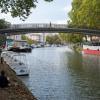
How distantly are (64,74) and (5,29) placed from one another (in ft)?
122

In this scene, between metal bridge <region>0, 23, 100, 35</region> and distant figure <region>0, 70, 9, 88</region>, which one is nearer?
distant figure <region>0, 70, 9, 88</region>

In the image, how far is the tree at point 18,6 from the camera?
95.6 feet

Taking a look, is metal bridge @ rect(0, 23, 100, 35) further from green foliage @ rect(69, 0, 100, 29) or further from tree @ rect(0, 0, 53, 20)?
tree @ rect(0, 0, 53, 20)

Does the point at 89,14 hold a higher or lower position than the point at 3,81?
higher

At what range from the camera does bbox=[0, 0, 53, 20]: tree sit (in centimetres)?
2914

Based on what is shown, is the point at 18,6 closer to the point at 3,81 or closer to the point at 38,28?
the point at 3,81

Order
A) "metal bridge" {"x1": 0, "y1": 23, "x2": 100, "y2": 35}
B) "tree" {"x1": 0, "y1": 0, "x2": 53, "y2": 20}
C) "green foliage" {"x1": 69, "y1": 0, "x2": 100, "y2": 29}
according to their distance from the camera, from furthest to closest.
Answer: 1. "green foliage" {"x1": 69, "y1": 0, "x2": 100, "y2": 29}
2. "metal bridge" {"x1": 0, "y1": 23, "x2": 100, "y2": 35}
3. "tree" {"x1": 0, "y1": 0, "x2": 53, "y2": 20}

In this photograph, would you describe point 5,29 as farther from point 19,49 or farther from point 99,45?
point 19,49

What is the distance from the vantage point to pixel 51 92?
120 feet

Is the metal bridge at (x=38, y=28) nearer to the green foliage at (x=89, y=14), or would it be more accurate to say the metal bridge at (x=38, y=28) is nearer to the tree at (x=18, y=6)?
the green foliage at (x=89, y=14)

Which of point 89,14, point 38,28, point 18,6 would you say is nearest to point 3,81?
point 18,6

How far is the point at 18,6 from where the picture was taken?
29781mm

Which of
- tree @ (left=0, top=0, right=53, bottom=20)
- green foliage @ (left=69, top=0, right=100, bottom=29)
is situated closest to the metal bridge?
green foliage @ (left=69, top=0, right=100, bottom=29)

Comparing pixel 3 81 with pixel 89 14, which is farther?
pixel 89 14
